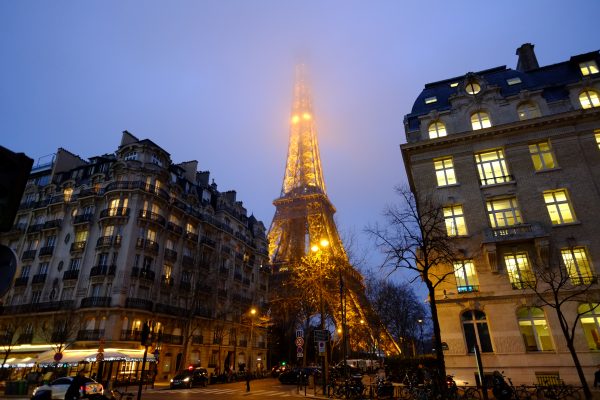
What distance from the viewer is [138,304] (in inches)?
1585

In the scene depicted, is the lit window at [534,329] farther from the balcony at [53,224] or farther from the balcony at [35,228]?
the balcony at [35,228]

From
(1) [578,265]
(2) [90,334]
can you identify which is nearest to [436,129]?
(1) [578,265]

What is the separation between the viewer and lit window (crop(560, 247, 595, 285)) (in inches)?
880

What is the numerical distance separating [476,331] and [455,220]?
7.40 m

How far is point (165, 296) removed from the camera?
148 feet

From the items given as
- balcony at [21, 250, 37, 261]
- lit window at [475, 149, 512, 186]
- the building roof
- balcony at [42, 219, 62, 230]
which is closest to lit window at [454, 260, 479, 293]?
lit window at [475, 149, 512, 186]

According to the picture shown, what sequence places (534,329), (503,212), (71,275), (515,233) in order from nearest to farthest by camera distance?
(534,329) → (515,233) → (503,212) → (71,275)

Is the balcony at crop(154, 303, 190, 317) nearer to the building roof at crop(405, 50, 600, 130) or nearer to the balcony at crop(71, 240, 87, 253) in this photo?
the balcony at crop(71, 240, 87, 253)

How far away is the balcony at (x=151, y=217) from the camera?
4357cm

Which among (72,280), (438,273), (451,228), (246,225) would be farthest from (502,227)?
(246,225)

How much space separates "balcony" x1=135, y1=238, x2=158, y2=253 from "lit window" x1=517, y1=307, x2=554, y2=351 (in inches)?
1468

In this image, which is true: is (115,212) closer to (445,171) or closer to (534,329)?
(445,171)

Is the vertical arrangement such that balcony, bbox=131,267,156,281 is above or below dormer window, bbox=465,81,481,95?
below

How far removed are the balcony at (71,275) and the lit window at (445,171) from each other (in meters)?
39.5
